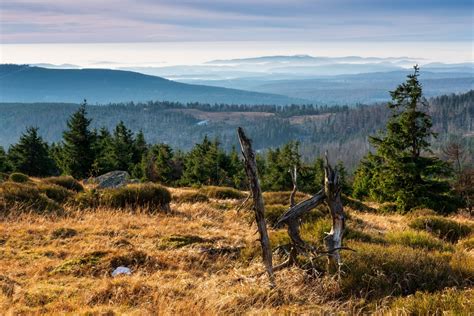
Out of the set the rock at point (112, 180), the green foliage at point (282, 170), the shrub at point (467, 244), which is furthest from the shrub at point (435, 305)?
the green foliage at point (282, 170)

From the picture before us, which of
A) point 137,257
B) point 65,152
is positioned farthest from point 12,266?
point 65,152

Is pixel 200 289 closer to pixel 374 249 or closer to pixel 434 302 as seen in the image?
pixel 434 302

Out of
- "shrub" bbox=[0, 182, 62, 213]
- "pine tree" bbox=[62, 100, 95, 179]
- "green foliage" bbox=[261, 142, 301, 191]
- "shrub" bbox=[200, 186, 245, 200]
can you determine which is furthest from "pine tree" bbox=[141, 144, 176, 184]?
"shrub" bbox=[0, 182, 62, 213]

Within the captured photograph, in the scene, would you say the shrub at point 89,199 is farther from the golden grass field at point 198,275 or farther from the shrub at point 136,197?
the golden grass field at point 198,275

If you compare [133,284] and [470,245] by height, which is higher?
[133,284]

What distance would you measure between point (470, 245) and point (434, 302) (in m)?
5.60

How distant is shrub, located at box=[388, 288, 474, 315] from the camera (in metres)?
5.24

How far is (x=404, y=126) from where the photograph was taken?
88.3ft

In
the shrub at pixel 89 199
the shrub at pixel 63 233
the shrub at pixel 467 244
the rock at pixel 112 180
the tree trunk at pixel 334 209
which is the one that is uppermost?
the tree trunk at pixel 334 209

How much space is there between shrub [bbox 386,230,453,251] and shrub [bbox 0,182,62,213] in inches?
357

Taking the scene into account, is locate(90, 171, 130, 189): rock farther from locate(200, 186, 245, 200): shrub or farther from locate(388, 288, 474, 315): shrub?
locate(388, 288, 474, 315): shrub

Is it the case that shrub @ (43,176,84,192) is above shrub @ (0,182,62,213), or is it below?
below

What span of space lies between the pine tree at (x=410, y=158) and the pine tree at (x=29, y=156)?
3700 cm

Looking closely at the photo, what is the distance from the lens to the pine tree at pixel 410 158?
87.8 feet
